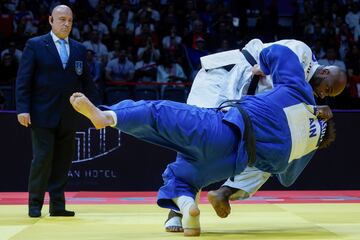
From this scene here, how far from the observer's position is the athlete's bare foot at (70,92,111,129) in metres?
3.78

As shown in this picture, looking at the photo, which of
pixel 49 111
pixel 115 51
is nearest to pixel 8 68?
pixel 115 51

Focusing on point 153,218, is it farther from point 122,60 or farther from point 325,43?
point 325,43

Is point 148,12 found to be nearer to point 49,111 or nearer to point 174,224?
point 49,111

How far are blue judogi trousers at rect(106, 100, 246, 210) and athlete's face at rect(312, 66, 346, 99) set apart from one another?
0.78 m

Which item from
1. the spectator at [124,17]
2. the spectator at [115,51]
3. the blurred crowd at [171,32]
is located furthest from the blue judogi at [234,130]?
the spectator at [124,17]

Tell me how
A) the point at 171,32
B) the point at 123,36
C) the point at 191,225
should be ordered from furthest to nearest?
1. the point at 171,32
2. the point at 123,36
3. the point at 191,225

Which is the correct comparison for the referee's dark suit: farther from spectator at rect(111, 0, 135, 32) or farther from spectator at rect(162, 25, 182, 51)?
spectator at rect(111, 0, 135, 32)

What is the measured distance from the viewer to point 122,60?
12.0m

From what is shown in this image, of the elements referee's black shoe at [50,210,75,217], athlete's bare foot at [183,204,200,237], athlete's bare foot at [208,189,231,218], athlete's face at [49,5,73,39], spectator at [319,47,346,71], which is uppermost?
athlete's face at [49,5,73,39]

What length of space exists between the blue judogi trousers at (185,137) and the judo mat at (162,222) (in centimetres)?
36

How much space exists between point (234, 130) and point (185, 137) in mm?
359

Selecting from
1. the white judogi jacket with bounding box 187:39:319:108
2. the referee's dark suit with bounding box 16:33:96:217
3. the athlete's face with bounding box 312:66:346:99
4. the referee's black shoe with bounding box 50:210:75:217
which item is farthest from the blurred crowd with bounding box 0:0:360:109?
the athlete's face with bounding box 312:66:346:99

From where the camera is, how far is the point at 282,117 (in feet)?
14.4

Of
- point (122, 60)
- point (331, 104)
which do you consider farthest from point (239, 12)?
point (331, 104)
